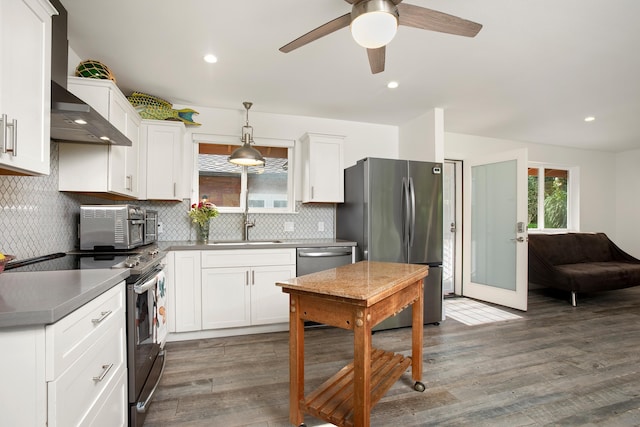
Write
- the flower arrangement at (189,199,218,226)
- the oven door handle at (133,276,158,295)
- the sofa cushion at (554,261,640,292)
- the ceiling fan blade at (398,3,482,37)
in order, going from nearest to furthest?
the ceiling fan blade at (398,3,482,37), the oven door handle at (133,276,158,295), the flower arrangement at (189,199,218,226), the sofa cushion at (554,261,640,292)

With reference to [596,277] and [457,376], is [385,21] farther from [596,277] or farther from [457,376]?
[596,277]

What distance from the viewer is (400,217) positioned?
3293 millimetres

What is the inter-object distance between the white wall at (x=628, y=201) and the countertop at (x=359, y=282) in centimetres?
641

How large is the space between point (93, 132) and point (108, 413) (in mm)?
1621

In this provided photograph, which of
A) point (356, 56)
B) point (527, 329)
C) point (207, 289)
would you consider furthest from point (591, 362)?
point (207, 289)

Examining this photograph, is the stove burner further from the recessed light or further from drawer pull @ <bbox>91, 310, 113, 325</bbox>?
the recessed light

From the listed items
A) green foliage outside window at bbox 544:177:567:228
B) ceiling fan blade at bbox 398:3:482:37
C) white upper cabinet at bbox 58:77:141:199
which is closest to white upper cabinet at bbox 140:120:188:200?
white upper cabinet at bbox 58:77:141:199

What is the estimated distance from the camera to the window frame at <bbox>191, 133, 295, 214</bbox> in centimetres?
360

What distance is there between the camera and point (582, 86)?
310 centimetres

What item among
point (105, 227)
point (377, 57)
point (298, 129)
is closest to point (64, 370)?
point (105, 227)

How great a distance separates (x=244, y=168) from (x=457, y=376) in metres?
3.02

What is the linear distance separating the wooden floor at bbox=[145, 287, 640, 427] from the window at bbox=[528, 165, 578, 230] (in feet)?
7.55

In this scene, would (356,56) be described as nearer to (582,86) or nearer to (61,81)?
(61,81)

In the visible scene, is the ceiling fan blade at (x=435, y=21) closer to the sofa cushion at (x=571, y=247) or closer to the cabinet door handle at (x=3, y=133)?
the cabinet door handle at (x=3, y=133)
